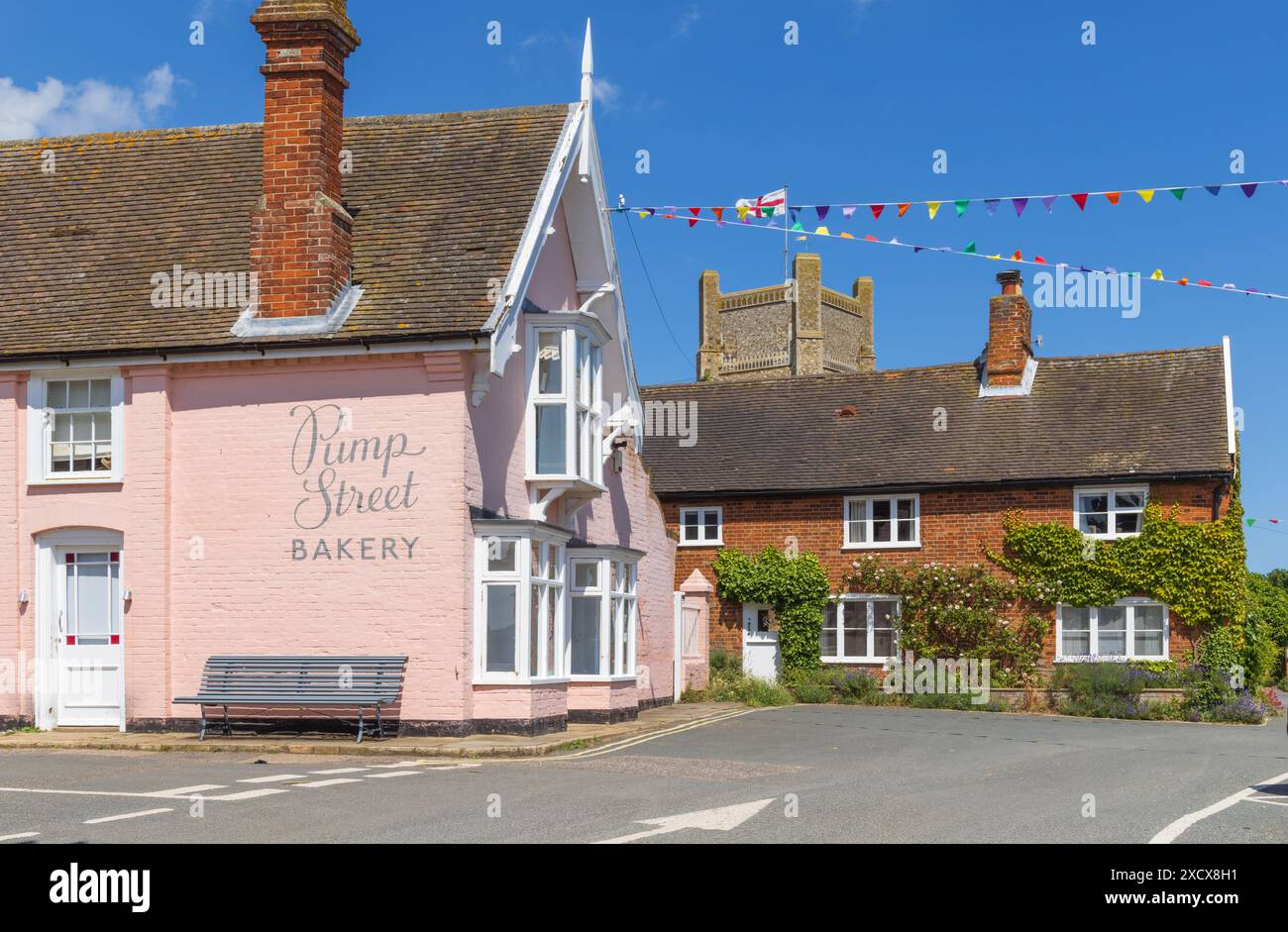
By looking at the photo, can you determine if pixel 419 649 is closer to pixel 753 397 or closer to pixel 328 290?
pixel 328 290

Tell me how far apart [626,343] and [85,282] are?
28.6 ft

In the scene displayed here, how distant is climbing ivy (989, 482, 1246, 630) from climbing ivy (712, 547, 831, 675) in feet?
12.5

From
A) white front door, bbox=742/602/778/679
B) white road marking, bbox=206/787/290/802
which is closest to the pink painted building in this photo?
white road marking, bbox=206/787/290/802

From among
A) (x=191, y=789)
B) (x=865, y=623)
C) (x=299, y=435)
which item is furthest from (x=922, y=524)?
(x=191, y=789)

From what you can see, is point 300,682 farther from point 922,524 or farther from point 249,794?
point 922,524

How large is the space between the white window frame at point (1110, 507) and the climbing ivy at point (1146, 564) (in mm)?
214

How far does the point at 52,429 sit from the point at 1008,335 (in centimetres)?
2142

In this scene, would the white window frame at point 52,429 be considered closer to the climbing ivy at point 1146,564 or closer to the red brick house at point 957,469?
the red brick house at point 957,469

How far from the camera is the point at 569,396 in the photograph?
2067cm

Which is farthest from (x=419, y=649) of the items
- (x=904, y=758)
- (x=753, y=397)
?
(x=753, y=397)

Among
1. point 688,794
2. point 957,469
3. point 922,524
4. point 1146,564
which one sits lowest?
point 688,794

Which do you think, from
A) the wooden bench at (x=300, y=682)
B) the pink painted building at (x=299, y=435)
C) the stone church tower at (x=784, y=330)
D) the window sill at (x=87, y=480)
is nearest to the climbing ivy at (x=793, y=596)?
the pink painted building at (x=299, y=435)

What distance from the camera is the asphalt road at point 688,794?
1021 cm

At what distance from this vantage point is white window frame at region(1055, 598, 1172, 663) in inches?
1166
